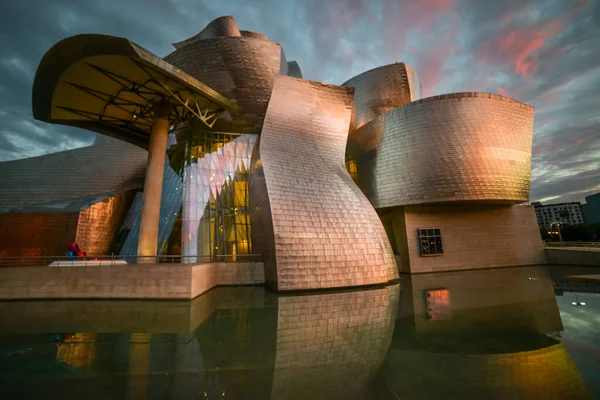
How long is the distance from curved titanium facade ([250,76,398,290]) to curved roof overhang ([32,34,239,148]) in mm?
3858

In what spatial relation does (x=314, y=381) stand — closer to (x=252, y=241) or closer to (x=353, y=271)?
(x=353, y=271)

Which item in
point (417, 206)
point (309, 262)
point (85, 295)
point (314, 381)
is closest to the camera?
point (314, 381)

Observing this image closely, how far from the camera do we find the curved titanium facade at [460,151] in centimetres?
1825

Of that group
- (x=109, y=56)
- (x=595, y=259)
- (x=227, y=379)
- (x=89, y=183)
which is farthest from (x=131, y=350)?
(x=595, y=259)

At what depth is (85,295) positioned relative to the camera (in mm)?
9750

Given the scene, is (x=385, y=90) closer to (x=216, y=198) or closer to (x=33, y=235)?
(x=216, y=198)

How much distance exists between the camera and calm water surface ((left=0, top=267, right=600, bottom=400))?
3.30 meters

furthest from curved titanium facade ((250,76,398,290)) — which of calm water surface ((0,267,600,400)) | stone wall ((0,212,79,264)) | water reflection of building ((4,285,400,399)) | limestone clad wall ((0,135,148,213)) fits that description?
limestone clad wall ((0,135,148,213))

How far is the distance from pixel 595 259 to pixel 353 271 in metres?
18.0

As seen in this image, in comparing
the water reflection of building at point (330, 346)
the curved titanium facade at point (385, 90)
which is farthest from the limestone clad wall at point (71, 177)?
the curved titanium facade at point (385, 90)

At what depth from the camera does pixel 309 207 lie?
13.5 meters

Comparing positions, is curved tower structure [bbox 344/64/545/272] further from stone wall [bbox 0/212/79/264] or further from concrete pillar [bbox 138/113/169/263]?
stone wall [bbox 0/212/79/264]

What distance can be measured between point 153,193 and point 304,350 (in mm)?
11517

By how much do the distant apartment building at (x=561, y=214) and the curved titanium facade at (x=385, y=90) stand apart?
392 feet
